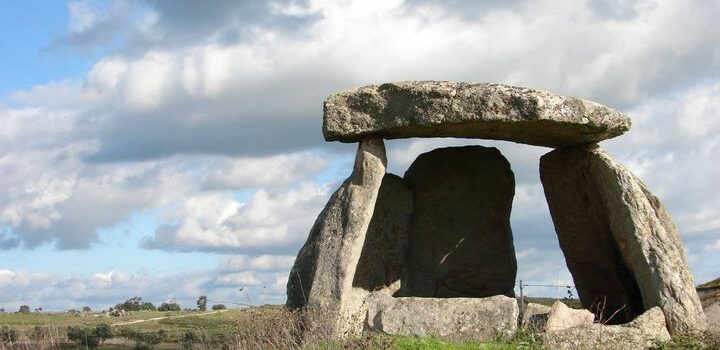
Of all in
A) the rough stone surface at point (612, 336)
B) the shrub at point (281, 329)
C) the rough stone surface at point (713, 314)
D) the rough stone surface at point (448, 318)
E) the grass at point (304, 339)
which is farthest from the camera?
the rough stone surface at point (713, 314)

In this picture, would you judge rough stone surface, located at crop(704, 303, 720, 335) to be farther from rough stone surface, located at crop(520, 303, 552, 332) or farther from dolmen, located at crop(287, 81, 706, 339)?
rough stone surface, located at crop(520, 303, 552, 332)

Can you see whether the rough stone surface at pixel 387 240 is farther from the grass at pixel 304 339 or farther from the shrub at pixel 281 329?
the shrub at pixel 281 329

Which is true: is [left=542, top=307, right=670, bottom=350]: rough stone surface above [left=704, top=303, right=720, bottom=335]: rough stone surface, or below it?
below

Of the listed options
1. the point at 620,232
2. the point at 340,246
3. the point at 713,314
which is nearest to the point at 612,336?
the point at 620,232

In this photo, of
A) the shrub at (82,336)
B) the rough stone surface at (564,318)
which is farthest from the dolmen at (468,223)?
the shrub at (82,336)

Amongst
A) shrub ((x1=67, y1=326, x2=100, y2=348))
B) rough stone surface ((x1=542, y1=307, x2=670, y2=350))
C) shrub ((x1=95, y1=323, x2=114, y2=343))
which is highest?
shrub ((x1=95, y1=323, x2=114, y2=343))

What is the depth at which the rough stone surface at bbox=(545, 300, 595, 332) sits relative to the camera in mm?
15727

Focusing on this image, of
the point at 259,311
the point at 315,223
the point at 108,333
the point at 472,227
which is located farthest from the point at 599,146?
the point at 108,333

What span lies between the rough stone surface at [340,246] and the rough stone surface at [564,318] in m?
3.16

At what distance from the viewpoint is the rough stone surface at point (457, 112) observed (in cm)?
1622

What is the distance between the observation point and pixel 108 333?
98.9 feet

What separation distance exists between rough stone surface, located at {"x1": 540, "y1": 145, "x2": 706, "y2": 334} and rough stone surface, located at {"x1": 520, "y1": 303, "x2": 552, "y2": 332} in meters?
1.86

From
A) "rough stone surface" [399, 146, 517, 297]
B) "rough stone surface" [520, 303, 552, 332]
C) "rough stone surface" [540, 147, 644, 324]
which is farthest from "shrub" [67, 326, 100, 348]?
"rough stone surface" [540, 147, 644, 324]

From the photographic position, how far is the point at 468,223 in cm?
2036
